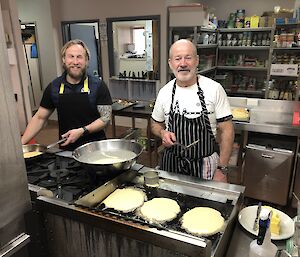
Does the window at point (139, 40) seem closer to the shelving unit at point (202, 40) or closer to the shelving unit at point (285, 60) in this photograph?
the shelving unit at point (202, 40)

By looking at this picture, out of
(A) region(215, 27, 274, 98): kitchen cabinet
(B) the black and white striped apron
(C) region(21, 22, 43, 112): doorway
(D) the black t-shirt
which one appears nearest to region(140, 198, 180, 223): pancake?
(B) the black and white striped apron

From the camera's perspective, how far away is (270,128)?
2.79 meters

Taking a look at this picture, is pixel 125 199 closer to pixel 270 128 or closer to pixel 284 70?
pixel 270 128

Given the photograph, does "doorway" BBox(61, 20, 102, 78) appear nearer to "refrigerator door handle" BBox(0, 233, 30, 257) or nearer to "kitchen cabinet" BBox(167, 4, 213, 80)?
"kitchen cabinet" BBox(167, 4, 213, 80)

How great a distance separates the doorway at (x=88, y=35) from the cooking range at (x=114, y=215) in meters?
4.38

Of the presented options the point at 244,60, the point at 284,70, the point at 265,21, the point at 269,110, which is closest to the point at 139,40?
the point at 244,60

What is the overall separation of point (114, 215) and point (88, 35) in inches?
224

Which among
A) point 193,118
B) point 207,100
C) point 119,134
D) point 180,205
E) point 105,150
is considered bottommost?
point 119,134

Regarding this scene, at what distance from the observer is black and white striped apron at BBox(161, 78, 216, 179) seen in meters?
1.82

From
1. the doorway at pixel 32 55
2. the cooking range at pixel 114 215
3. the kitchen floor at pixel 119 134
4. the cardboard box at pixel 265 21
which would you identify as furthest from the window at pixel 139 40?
the cooking range at pixel 114 215

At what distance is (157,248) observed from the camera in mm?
1030

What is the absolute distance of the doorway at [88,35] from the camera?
221 inches

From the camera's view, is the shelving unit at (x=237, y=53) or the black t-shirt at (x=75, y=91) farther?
the shelving unit at (x=237, y=53)

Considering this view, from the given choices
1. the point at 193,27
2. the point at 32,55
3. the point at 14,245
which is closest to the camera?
the point at 14,245
